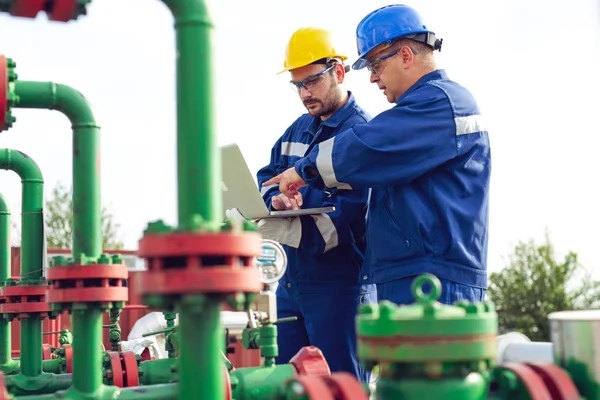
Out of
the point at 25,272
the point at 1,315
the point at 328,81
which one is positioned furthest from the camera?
the point at 328,81

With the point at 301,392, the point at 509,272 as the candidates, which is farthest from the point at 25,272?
the point at 509,272

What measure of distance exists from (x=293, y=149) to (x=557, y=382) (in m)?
2.71

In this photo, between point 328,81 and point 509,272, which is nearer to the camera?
point 328,81

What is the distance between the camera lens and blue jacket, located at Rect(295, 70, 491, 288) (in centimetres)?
317

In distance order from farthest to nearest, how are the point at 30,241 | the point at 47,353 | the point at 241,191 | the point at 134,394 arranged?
the point at 47,353
the point at 241,191
the point at 30,241
the point at 134,394

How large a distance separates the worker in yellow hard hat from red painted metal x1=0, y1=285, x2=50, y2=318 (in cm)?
108

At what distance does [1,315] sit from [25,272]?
551 mm

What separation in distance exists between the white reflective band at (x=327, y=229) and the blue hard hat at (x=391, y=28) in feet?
2.40

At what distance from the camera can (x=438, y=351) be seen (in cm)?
169

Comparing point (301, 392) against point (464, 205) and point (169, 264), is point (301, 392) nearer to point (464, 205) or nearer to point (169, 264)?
point (169, 264)

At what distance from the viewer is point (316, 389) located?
5.74 feet

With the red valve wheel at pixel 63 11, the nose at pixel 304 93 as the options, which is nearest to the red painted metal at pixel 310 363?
the red valve wheel at pixel 63 11

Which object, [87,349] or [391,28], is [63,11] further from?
[391,28]

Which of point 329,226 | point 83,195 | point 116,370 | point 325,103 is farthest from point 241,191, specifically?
point 83,195
